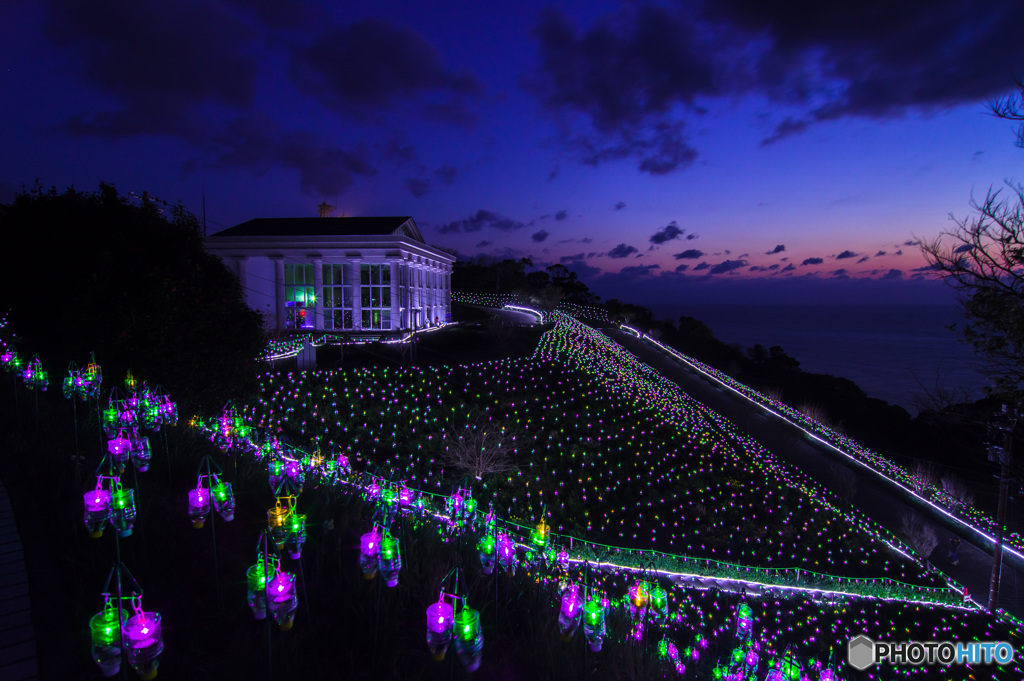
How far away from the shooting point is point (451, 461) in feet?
41.5

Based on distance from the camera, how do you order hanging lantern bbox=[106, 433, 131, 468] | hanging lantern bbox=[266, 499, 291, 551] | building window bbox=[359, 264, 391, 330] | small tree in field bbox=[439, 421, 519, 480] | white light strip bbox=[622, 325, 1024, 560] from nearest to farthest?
hanging lantern bbox=[266, 499, 291, 551] → hanging lantern bbox=[106, 433, 131, 468] → white light strip bbox=[622, 325, 1024, 560] → small tree in field bbox=[439, 421, 519, 480] → building window bbox=[359, 264, 391, 330]

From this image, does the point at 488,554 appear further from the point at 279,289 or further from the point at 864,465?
the point at 279,289

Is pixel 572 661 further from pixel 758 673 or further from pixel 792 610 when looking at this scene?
pixel 792 610

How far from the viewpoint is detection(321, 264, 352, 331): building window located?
24.8 metres

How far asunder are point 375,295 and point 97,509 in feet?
74.3

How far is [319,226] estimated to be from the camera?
28.2 metres

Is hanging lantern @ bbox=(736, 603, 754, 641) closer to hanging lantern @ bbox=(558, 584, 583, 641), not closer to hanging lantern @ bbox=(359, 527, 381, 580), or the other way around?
hanging lantern @ bbox=(558, 584, 583, 641)

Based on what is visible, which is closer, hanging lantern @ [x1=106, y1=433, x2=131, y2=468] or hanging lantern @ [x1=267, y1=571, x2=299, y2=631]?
hanging lantern @ [x1=267, y1=571, x2=299, y2=631]

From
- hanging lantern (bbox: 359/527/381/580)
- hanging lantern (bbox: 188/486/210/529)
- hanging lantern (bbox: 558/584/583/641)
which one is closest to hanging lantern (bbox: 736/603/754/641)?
hanging lantern (bbox: 558/584/583/641)

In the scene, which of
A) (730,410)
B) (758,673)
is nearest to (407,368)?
(730,410)

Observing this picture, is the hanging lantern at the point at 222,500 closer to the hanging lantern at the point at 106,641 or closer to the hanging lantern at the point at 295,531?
the hanging lantern at the point at 295,531

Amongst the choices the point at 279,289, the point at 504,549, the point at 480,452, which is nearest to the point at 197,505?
the point at 504,549

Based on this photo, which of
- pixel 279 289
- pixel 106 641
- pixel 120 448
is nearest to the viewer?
pixel 106 641

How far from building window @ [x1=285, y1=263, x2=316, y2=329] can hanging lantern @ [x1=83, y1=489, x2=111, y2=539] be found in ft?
76.4
